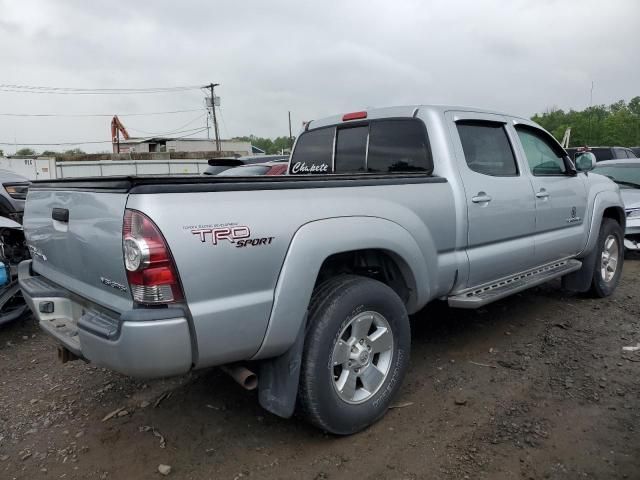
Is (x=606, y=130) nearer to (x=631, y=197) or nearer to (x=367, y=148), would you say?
(x=631, y=197)

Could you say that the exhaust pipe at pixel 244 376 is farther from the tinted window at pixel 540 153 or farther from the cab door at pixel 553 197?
the tinted window at pixel 540 153

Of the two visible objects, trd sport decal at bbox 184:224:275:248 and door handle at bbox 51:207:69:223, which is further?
door handle at bbox 51:207:69:223

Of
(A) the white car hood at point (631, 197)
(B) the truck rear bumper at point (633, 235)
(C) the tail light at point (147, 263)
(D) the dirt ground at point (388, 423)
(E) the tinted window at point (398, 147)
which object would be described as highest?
(E) the tinted window at point (398, 147)

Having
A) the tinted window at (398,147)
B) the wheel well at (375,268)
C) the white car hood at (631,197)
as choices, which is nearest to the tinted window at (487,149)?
the tinted window at (398,147)

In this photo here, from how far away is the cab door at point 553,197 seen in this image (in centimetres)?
427

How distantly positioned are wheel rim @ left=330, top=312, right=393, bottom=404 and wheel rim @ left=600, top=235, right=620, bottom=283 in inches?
141

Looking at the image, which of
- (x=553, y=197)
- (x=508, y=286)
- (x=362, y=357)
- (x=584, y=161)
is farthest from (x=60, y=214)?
(x=584, y=161)

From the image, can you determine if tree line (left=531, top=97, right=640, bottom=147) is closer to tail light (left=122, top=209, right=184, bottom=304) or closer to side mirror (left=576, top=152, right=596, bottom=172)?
side mirror (left=576, top=152, right=596, bottom=172)

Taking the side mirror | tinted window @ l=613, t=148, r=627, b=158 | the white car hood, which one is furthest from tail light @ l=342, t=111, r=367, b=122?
tinted window @ l=613, t=148, r=627, b=158

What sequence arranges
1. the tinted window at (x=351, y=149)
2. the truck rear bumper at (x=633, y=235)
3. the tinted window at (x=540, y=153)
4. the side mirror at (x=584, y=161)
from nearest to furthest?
the tinted window at (x=351, y=149)
the tinted window at (x=540, y=153)
the side mirror at (x=584, y=161)
the truck rear bumper at (x=633, y=235)

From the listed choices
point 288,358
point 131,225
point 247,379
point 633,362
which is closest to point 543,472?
point 288,358

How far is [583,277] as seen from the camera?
5242 mm

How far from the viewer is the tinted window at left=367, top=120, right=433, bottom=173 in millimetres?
3625

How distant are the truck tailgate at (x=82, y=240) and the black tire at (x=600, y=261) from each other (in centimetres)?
487
